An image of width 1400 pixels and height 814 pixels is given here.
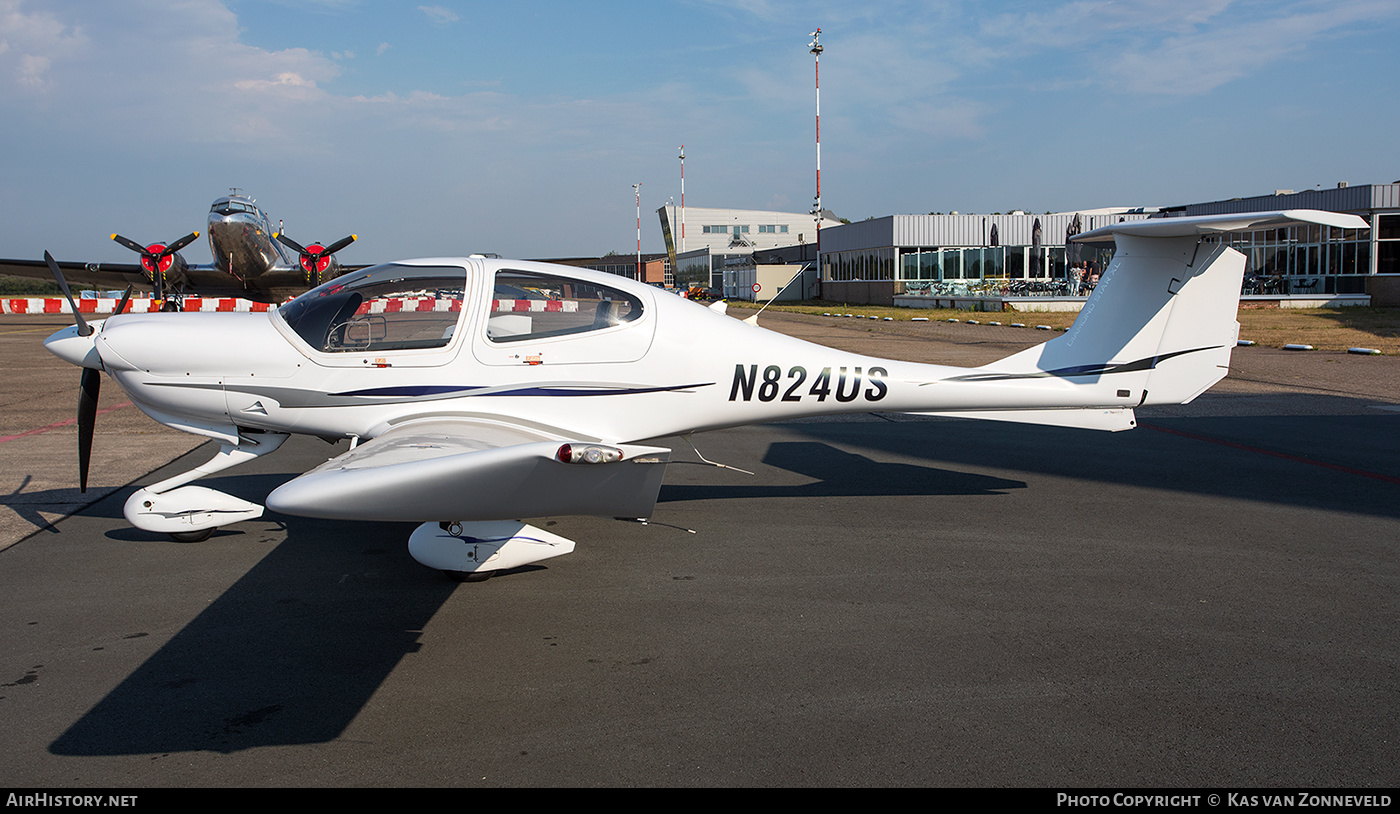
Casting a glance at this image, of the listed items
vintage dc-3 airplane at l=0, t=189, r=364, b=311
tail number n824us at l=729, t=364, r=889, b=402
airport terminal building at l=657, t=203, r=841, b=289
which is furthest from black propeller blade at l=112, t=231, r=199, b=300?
airport terminal building at l=657, t=203, r=841, b=289

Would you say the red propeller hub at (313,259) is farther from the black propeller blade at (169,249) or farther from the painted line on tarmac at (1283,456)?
the painted line on tarmac at (1283,456)

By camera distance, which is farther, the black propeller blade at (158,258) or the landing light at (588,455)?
the black propeller blade at (158,258)

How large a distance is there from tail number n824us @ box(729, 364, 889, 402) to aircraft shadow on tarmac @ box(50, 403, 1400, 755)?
58.1 inches

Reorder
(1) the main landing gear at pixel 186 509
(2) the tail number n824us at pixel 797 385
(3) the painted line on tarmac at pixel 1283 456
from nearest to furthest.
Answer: (1) the main landing gear at pixel 186 509, (2) the tail number n824us at pixel 797 385, (3) the painted line on tarmac at pixel 1283 456

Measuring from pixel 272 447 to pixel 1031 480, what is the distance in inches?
250

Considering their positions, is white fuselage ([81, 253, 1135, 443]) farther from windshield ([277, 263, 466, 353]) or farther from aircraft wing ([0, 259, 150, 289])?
aircraft wing ([0, 259, 150, 289])

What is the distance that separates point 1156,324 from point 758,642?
4251mm

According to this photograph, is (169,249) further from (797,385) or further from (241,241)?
(797,385)

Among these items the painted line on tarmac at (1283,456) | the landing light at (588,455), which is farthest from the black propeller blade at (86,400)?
the painted line on tarmac at (1283,456)

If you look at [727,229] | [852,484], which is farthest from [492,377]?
[727,229]

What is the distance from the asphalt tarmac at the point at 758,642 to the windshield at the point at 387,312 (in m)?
1.44

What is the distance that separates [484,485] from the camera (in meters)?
3.74

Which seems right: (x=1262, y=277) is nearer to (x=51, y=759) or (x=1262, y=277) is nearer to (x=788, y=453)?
(x=788, y=453)

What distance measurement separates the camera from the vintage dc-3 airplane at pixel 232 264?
94.4 feet
